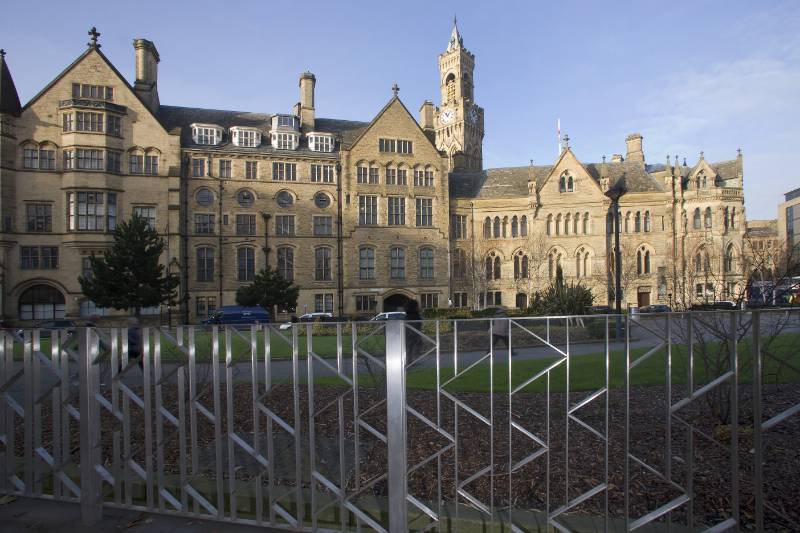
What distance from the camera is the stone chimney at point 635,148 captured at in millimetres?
50688

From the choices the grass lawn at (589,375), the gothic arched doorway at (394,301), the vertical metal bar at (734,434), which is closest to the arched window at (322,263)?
the gothic arched doorway at (394,301)

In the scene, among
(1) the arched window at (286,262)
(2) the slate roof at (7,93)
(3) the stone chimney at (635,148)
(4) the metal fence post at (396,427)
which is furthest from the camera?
(3) the stone chimney at (635,148)

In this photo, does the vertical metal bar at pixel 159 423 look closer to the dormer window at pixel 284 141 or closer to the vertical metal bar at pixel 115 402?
the vertical metal bar at pixel 115 402

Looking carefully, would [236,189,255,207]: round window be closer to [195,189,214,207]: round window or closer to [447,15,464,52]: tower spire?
[195,189,214,207]: round window

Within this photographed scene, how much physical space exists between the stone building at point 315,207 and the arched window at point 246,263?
11cm

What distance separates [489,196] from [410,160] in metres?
9.13

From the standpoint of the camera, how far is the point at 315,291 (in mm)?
40219

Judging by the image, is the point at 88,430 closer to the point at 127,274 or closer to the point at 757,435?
the point at 757,435

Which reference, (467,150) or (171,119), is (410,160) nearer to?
(171,119)

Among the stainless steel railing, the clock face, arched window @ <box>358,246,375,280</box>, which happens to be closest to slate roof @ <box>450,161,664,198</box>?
arched window @ <box>358,246,375,280</box>

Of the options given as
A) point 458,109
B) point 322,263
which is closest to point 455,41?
point 458,109

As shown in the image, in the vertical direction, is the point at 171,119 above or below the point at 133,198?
above

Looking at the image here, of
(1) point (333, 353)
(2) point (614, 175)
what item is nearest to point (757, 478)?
(1) point (333, 353)

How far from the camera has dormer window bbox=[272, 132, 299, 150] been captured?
4019cm
